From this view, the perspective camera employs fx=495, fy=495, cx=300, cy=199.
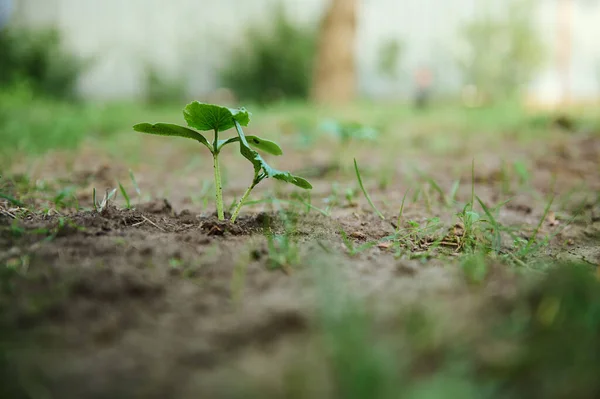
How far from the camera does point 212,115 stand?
1205mm

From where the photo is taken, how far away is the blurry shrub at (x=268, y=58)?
30.5 feet

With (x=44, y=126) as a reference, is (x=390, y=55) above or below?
above

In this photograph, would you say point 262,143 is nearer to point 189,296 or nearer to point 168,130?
point 168,130

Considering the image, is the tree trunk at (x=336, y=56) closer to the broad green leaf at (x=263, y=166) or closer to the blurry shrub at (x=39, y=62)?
the blurry shrub at (x=39, y=62)

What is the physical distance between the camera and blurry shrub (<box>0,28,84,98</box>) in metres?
7.48

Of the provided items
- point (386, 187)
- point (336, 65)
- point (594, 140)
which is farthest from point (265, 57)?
point (386, 187)

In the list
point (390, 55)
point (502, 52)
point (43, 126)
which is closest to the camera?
point (43, 126)

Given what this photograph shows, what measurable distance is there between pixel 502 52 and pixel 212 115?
12.8 metres

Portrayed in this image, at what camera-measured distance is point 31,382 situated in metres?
0.60

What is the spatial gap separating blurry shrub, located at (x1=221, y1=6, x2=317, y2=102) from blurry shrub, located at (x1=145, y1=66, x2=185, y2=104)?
1.12 m

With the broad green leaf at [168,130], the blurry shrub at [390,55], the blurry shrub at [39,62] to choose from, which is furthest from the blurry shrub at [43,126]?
the blurry shrub at [390,55]

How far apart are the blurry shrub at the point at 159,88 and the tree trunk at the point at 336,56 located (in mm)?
2584

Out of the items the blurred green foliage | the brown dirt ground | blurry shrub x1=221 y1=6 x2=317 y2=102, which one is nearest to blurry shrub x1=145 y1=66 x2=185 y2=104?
blurry shrub x1=221 y1=6 x2=317 y2=102

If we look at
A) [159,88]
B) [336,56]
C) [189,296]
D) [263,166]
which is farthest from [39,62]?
[189,296]
